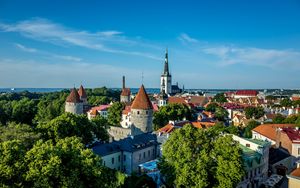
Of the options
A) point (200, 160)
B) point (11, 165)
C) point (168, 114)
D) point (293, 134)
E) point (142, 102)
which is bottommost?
point (293, 134)

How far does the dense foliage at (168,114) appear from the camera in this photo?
2143 inches

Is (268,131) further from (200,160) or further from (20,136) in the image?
(20,136)

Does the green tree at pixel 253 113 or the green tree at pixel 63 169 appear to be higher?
the green tree at pixel 63 169

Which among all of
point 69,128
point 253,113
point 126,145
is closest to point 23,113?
point 69,128

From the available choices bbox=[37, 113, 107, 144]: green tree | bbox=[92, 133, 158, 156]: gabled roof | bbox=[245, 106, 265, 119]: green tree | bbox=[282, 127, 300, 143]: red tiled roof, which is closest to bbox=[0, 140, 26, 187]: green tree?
bbox=[92, 133, 158, 156]: gabled roof

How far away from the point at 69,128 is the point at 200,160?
1632 cm

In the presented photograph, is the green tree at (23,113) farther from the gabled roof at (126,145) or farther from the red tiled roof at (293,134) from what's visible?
the red tiled roof at (293,134)

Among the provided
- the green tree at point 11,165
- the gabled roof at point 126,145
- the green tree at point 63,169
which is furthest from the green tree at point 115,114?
the green tree at point 11,165

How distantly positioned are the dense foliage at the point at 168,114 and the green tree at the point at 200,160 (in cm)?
3074

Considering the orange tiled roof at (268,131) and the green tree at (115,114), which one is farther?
the green tree at (115,114)

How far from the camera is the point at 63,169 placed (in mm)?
16828

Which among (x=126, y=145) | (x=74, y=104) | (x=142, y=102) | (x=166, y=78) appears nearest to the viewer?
(x=126, y=145)

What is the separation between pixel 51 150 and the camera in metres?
17.3

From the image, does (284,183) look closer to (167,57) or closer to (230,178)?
(230,178)
